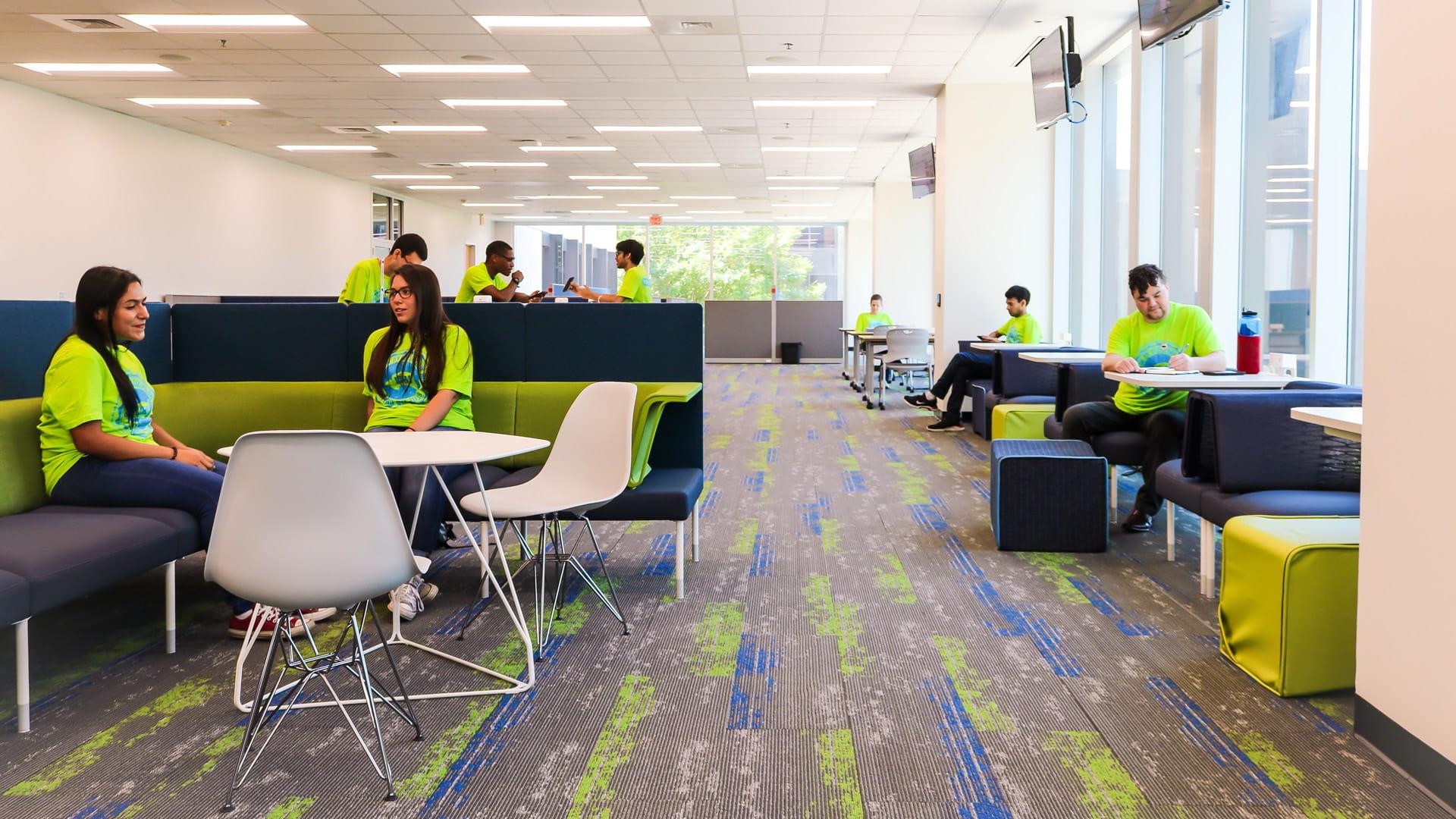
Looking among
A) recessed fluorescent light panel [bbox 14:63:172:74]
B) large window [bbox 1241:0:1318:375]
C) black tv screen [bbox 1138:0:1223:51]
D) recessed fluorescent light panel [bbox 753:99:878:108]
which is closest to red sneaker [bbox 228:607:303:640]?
black tv screen [bbox 1138:0:1223:51]

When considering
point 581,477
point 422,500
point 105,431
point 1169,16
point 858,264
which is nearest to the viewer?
point 105,431

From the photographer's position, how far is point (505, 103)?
419 inches

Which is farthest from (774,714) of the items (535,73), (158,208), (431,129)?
(158,208)

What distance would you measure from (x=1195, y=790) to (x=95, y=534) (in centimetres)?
303

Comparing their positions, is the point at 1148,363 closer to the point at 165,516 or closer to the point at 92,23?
the point at 165,516

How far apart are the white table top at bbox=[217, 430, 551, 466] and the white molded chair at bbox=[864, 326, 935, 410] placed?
825 centimetres

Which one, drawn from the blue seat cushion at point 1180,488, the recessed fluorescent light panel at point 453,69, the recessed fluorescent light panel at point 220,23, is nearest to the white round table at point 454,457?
the blue seat cushion at point 1180,488

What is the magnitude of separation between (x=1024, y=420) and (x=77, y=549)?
5460mm

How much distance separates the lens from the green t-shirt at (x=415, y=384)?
166 inches

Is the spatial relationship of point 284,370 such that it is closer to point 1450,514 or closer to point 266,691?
point 266,691

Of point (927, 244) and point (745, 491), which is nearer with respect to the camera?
point (745, 491)

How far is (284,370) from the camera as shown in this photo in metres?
4.79

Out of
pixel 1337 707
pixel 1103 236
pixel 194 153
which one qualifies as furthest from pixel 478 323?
pixel 194 153

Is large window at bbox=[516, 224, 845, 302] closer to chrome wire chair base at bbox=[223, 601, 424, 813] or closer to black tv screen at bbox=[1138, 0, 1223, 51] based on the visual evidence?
black tv screen at bbox=[1138, 0, 1223, 51]
